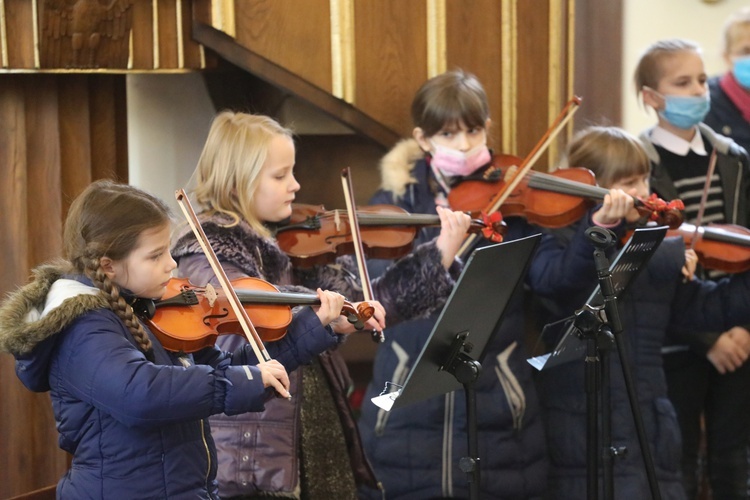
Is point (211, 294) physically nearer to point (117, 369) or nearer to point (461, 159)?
point (117, 369)

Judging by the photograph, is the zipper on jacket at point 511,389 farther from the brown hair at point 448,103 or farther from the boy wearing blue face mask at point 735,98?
the boy wearing blue face mask at point 735,98

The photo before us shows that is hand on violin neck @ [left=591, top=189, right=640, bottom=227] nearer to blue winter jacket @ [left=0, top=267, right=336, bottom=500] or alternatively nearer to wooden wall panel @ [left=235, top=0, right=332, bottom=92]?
wooden wall panel @ [left=235, top=0, right=332, bottom=92]

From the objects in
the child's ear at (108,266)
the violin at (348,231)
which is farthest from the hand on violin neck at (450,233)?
the child's ear at (108,266)

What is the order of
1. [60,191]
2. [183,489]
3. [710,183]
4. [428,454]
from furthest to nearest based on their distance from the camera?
[710,183], [428,454], [60,191], [183,489]

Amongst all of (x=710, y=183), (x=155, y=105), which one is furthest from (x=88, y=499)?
(x=710, y=183)

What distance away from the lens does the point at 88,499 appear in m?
1.88

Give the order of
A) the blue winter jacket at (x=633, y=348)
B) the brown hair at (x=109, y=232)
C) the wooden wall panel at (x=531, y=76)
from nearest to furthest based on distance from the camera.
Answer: the brown hair at (x=109, y=232) < the blue winter jacket at (x=633, y=348) < the wooden wall panel at (x=531, y=76)

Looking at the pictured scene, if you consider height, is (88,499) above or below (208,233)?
below

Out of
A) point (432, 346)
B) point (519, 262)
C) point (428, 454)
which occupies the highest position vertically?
point (519, 262)

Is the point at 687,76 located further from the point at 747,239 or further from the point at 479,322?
the point at 479,322

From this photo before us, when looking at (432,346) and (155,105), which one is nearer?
(432,346)

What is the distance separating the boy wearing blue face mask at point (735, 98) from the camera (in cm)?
361

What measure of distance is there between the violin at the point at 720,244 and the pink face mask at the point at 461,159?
582 mm

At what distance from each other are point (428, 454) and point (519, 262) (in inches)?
36.8
